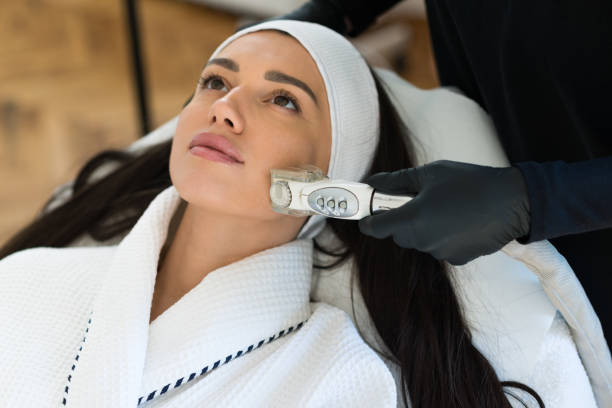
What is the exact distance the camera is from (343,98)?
3.69ft

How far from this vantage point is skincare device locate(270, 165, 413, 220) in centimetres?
89

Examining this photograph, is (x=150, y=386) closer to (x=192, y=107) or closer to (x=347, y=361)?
(x=347, y=361)

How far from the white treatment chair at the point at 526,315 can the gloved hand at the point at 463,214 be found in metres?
0.16

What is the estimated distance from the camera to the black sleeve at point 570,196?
0.80 m

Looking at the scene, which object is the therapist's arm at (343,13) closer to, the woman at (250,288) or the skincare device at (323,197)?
the woman at (250,288)

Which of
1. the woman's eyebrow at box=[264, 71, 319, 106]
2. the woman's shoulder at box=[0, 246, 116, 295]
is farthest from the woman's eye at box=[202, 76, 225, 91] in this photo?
the woman's shoulder at box=[0, 246, 116, 295]

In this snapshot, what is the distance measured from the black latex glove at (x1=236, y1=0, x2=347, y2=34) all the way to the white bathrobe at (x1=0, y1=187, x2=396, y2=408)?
1.66 feet

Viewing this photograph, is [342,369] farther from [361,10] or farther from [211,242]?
[361,10]

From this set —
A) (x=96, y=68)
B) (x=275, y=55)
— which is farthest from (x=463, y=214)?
(x=96, y=68)

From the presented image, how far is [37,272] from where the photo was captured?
113 centimetres

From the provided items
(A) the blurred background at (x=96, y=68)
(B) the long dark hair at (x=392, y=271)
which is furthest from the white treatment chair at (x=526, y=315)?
(A) the blurred background at (x=96, y=68)

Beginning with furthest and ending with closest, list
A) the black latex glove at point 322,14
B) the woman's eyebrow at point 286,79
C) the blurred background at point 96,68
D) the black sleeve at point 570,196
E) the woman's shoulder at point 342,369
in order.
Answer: the blurred background at point 96,68 → the black latex glove at point 322,14 → the woman's eyebrow at point 286,79 → the woman's shoulder at point 342,369 → the black sleeve at point 570,196

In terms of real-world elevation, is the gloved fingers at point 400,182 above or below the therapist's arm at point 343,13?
below

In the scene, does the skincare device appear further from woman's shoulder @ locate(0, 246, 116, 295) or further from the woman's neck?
woman's shoulder @ locate(0, 246, 116, 295)
